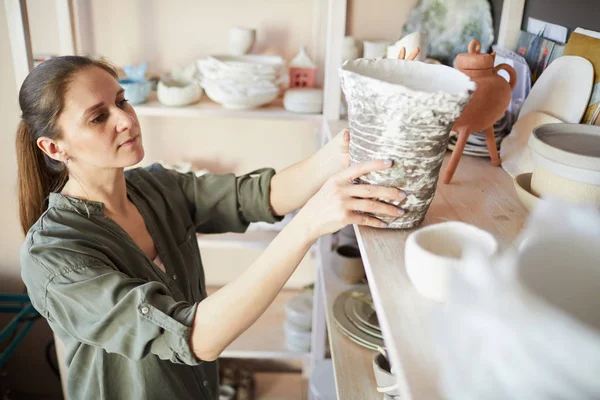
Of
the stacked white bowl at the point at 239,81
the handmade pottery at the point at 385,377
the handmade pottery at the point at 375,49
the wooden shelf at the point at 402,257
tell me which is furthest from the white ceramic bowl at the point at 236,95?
the handmade pottery at the point at 385,377

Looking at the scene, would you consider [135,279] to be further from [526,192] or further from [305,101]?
[305,101]

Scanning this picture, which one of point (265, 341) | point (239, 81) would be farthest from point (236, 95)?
point (265, 341)

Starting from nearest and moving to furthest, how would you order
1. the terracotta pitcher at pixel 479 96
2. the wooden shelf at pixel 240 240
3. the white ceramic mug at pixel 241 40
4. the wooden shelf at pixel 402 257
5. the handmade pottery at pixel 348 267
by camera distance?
the wooden shelf at pixel 402 257 → the terracotta pitcher at pixel 479 96 → the handmade pottery at pixel 348 267 → the white ceramic mug at pixel 241 40 → the wooden shelf at pixel 240 240

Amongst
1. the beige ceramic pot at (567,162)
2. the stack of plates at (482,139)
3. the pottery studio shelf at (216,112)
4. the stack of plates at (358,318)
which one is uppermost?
the beige ceramic pot at (567,162)

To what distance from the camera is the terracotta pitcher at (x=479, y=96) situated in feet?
2.81

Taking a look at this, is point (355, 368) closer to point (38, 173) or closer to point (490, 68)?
point (490, 68)

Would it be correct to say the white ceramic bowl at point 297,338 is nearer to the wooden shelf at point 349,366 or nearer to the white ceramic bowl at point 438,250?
the wooden shelf at point 349,366

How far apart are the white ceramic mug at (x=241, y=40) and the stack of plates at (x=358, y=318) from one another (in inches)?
33.4

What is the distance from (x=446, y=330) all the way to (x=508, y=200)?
1.55 feet

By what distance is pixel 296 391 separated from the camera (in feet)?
7.00

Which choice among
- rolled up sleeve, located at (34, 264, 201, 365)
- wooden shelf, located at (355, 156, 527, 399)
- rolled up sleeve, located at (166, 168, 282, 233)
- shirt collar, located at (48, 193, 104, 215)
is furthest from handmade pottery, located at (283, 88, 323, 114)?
rolled up sleeve, located at (34, 264, 201, 365)

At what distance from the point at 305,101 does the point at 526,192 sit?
3.13ft

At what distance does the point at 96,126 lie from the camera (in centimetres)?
101

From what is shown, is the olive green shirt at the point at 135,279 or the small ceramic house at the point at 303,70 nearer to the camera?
the olive green shirt at the point at 135,279
